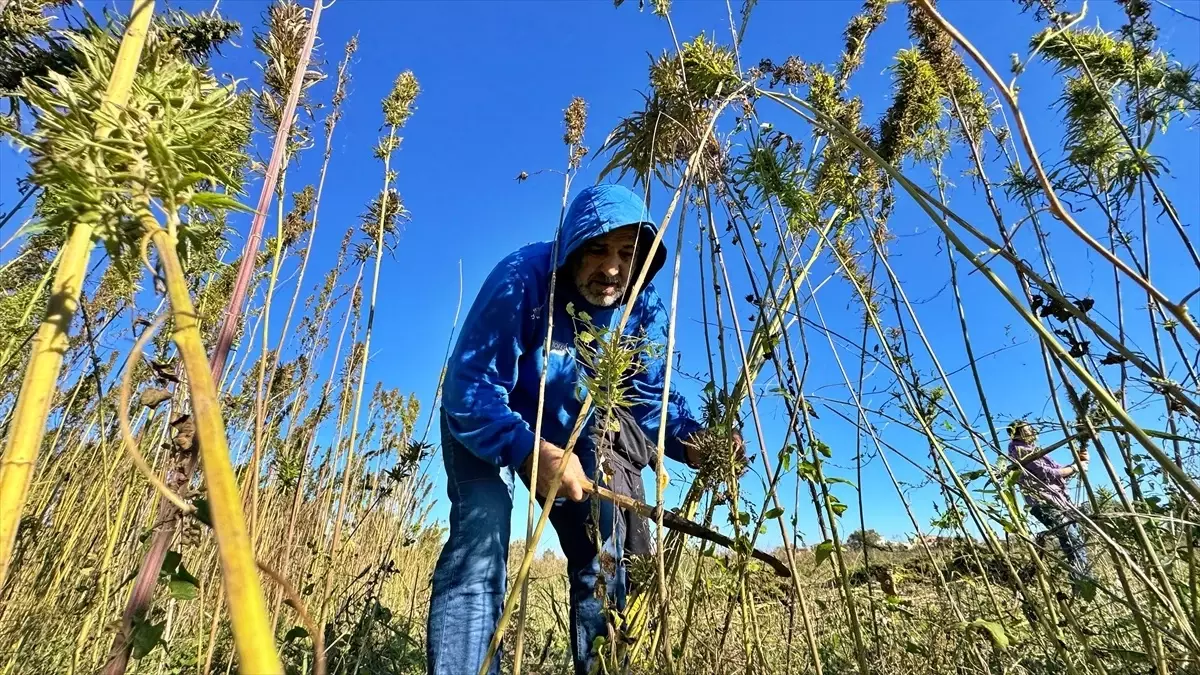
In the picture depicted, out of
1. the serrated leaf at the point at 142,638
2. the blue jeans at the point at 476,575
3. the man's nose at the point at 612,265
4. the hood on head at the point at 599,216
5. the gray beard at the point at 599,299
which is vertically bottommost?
the serrated leaf at the point at 142,638

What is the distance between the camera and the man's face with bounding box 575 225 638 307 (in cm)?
215

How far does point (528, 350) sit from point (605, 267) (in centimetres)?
38

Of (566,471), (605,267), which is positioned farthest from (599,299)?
(566,471)

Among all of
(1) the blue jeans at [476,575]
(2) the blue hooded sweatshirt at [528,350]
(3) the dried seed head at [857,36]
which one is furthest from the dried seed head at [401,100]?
(3) the dried seed head at [857,36]

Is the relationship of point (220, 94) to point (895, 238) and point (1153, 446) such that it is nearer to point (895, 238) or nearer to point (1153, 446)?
point (1153, 446)

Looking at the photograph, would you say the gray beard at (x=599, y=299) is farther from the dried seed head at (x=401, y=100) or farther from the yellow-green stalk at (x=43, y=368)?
the yellow-green stalk at (x=43, y=368)

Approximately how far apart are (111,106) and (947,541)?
253cm

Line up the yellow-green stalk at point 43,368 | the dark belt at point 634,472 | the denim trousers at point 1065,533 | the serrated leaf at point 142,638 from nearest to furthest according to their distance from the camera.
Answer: the yellow-green stalk at point 43,368, the serrated leaf at point 142,638, the denim trousers at point 1065,533, the dark belt at point 634,472

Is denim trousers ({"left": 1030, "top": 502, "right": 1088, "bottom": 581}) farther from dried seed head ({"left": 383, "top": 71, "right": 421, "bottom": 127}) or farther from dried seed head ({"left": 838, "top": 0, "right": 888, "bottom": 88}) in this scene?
dried seed head ({"left": 383, "top": 71, "right": 421, "bottom": 127})

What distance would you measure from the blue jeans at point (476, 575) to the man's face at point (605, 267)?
54 cm

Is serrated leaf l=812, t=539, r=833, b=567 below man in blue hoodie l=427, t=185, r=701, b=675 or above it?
below

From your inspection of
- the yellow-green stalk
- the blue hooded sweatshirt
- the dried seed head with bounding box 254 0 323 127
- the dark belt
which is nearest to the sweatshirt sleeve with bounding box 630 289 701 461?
the blue hooded sweatshirt

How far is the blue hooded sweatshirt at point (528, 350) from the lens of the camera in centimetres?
177

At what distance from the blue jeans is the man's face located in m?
0.54
